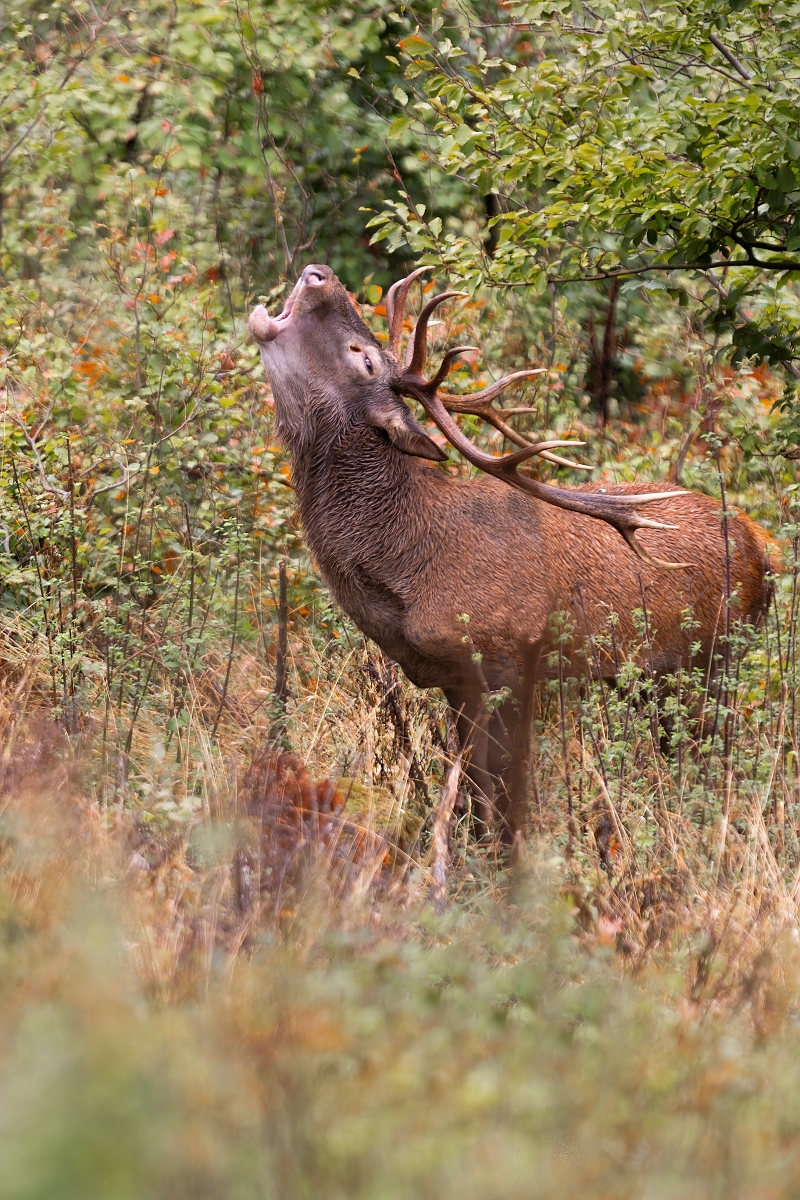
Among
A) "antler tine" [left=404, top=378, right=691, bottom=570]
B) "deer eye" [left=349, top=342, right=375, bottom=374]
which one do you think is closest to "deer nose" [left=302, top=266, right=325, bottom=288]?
"deer eye" [left=349, top=342, right=375, bottom=374]

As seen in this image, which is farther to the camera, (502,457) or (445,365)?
(502,457)

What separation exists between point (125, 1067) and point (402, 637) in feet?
12.1

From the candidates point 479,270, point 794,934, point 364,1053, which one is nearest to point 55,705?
point 479,270

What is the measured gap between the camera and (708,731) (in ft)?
20.2

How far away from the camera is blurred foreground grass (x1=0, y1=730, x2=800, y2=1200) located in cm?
189

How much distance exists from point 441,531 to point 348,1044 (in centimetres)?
353

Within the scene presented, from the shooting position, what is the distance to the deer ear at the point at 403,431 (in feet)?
18.8

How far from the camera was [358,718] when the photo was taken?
242 inches

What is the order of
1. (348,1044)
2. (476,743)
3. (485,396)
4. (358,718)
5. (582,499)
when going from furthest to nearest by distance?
(358,718) → (485,396) → (582,499) → (476,743) → (348,1044)

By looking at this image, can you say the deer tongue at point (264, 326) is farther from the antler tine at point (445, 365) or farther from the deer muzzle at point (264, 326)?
the antler tine at point (445, 365)

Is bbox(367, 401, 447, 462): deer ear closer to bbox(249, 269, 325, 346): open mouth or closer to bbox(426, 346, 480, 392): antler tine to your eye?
bbox(426, 346, 480, 392): antler tine

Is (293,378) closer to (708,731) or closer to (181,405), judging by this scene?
(181,405)

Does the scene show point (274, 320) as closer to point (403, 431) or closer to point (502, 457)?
point (403, 431)

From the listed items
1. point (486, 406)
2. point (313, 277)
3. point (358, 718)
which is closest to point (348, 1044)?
point (358, 718)
